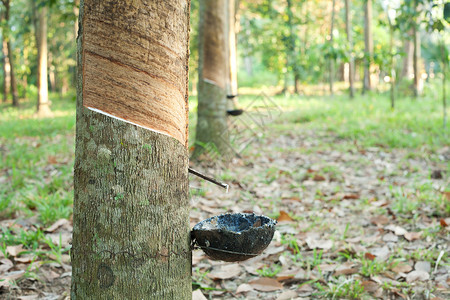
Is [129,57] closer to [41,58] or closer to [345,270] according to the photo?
[345,270]

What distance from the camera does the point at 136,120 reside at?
118 cm

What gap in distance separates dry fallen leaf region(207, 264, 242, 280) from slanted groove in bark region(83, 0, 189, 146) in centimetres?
115

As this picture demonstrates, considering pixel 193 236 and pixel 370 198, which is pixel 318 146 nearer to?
pixel 370 198

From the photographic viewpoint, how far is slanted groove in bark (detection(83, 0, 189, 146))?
3.78 ft

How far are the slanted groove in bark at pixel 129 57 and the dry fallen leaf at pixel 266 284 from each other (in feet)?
3.68

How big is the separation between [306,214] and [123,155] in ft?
6.81

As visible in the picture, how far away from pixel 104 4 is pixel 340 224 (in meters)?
2.19

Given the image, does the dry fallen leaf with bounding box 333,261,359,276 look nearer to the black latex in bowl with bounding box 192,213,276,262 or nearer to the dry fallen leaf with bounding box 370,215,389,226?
the dry fallen leaf with bounding box 370,215,389,226

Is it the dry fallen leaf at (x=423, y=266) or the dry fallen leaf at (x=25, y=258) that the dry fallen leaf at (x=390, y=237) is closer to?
the dry fallen leaf at (x=423, y=266)

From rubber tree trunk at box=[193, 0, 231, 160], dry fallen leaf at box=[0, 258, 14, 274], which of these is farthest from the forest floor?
rubber tree trunk at box=[193, 0, 231, 160]

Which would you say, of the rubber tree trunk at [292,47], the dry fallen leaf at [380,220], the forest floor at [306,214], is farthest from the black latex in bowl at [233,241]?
the rubber tree trunk at [292,47]

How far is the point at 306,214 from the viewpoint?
9.73 ft

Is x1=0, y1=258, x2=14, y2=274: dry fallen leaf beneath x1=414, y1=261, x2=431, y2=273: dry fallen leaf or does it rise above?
above

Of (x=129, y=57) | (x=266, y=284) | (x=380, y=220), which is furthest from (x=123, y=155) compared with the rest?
(x=380, y=220)
